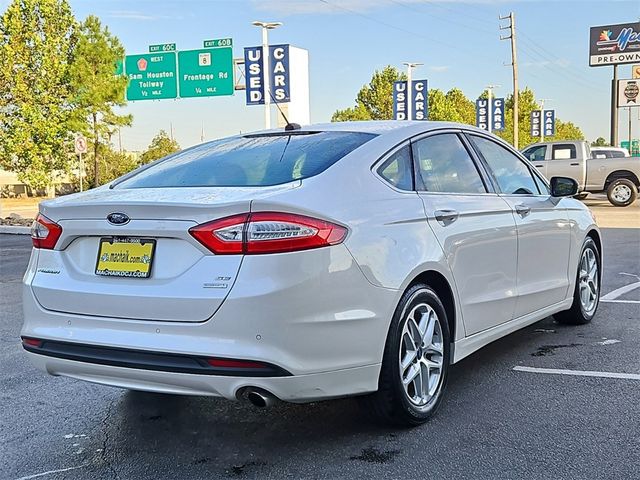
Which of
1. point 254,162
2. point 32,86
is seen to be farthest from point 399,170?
point 32,86

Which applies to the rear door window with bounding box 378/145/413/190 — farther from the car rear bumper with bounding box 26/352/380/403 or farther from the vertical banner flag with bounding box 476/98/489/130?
the vertical banner flag with bounding box 476/98/489/130

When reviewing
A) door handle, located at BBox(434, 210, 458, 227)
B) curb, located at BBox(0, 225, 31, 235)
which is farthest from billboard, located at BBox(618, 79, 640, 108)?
door handle, located at BBox(434, 210, 458, 227)

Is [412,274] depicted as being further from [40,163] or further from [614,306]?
[40,163]

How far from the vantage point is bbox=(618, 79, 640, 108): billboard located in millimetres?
33562

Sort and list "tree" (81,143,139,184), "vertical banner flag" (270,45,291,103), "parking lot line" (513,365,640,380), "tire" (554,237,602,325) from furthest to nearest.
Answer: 1. "tree" (81,143,139,184)
2. "vertical banner flag" (270,45,291,103)
3. "tire" (554,237,602,325)
4. "parking lot line" (513,365,640,380)

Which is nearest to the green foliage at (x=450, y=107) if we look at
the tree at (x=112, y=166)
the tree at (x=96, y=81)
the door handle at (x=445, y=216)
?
the tree at (x=112, y=166)

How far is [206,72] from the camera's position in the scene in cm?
2752

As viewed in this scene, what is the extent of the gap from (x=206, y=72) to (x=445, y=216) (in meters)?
25.0

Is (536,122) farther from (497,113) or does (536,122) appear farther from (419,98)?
(419,98)

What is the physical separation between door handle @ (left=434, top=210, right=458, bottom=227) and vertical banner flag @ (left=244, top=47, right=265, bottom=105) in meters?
20.1

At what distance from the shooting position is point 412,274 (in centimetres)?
353

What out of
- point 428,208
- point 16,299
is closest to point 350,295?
point 428,208

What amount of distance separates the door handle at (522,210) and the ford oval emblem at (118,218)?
266 centimetres

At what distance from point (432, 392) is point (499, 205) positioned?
139 cm
